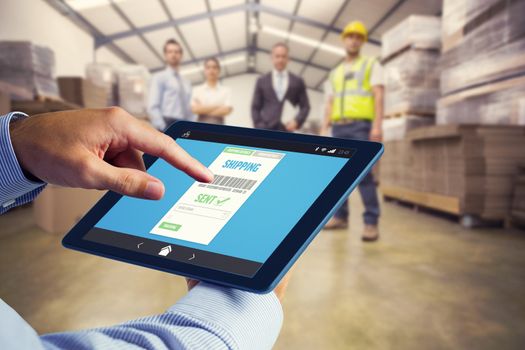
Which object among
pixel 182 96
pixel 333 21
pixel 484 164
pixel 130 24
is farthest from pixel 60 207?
pixel 333 21

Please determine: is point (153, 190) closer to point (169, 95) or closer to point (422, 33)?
point (169, 95)

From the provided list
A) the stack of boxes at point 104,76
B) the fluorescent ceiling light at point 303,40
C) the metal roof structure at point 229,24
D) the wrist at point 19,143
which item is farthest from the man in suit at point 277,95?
the fluorescent ceiling light at point 303,40

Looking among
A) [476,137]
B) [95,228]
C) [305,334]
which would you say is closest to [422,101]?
[476,137]

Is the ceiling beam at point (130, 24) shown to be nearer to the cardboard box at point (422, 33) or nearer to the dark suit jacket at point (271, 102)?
the dark suit jacket at point (271, 102)

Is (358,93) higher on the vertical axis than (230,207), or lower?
higher

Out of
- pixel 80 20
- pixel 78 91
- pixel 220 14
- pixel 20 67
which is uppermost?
pixel 220 14

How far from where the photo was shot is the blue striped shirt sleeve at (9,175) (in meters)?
0.57

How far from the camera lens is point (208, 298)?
47 cm

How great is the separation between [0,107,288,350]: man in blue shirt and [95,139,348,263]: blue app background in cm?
6

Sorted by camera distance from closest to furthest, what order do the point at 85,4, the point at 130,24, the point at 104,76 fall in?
the point at 104,76, the point at 85,4, the point at 130,24

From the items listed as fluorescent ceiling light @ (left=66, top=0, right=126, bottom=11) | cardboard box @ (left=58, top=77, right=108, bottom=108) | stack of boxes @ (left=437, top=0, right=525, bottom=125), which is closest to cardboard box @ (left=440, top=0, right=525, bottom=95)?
stack of boxes @ (left=437, top=0, right=525, bottom=125)

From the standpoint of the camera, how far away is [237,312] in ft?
1.52

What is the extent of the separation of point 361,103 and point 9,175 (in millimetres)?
2787

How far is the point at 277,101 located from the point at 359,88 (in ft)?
2.79
